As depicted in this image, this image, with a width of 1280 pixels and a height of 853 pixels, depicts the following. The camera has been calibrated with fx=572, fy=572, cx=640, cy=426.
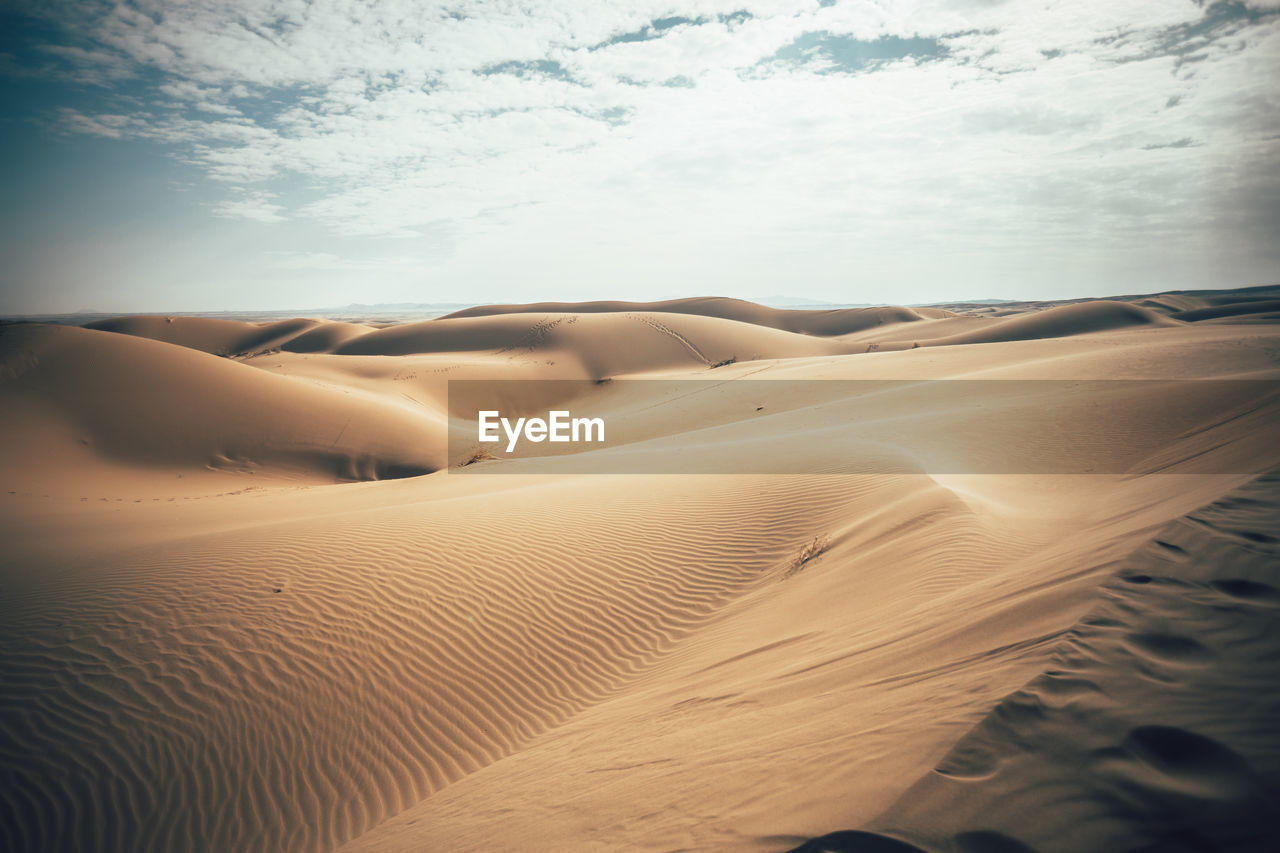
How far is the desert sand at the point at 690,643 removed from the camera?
1992 millimetres

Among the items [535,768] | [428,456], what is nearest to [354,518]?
[535,768]

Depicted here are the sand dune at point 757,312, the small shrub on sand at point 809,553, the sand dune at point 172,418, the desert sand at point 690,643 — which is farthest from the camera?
the sand dune at point 757,312

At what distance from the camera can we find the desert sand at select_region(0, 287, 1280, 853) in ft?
6.54

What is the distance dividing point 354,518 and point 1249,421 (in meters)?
11.6

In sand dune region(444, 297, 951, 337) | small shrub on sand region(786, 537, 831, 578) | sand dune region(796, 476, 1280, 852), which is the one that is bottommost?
small shrub on sand region(786, 537, 831, 578)

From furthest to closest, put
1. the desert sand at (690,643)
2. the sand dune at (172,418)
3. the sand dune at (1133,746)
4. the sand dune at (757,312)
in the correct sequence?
the sand dune at (757,312)
the sand dune at (172,418)
the desert sand at (690,643)
the sand dune at (1133,746)

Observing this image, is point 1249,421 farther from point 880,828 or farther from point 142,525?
point 142,525

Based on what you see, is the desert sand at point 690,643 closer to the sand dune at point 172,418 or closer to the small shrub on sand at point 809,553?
the small shrub on sand at point 809,553

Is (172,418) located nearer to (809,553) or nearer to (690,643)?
(690,643)

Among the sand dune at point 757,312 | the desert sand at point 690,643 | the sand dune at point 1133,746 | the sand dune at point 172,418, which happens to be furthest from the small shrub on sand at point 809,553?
the sand dune at point 757,312

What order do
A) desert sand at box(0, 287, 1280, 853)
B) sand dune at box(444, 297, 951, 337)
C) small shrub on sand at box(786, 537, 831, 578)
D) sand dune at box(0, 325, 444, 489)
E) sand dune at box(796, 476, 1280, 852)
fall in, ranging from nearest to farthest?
sand dune at box(796, 476, 1280, 852), desert sand at box(0, 287, 1280, 853), small shrub on sand at box(786, 537, 831, 578), sand dune at box(0, 325, 444, 489), sand dune at box(444, 297, 951, 337)

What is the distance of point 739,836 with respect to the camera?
83.7 inches

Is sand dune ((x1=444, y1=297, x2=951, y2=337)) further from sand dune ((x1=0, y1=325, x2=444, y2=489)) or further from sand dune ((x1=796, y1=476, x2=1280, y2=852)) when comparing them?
sand dune ((x1=796, y1=476, x2=1280, y2=852))

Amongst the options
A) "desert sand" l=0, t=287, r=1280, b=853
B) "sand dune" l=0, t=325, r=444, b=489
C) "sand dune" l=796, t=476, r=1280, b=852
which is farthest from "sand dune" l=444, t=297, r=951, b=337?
"sand dune" l=796, t=476, r=1280, b=852
